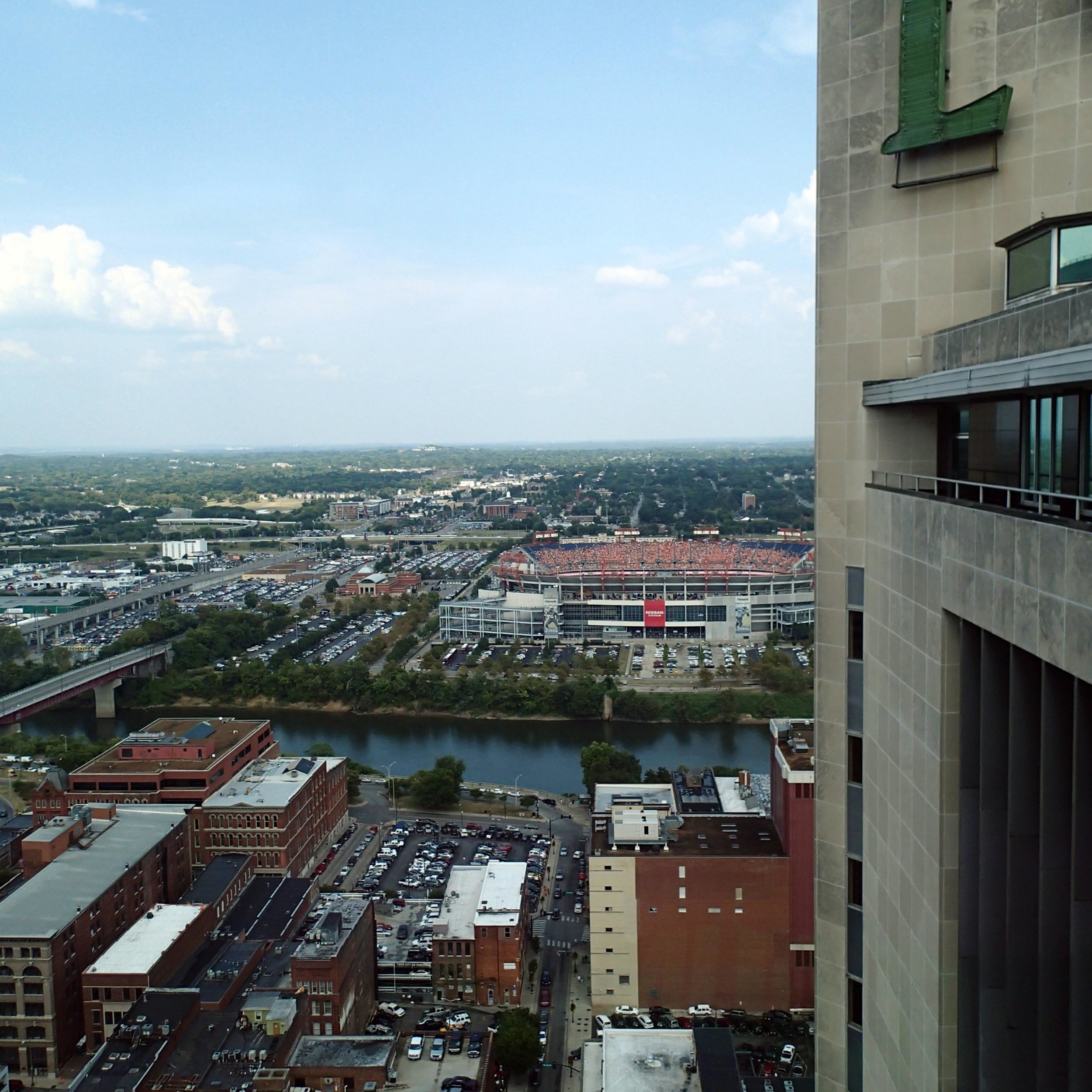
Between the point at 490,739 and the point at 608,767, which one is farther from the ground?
the point at 608,767

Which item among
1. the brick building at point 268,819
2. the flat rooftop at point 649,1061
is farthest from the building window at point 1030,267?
the brick building at point 268,819

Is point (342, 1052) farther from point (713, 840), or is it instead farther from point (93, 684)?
point (93, 684)

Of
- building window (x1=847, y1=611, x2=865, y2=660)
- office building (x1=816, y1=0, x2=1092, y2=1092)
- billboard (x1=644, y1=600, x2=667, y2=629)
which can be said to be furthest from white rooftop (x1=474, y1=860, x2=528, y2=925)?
billboard (x1=644, y1=600, x2=667, y2=629)

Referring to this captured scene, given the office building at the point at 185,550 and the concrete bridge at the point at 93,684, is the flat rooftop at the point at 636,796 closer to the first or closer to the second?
the concrete bridge at the point at 93,684

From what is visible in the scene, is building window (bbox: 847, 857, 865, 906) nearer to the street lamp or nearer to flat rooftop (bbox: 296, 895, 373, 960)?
flat rooftop (bbox: 296, 895, 373, 960)

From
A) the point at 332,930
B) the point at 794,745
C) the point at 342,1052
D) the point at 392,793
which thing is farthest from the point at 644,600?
A: the point at 342,1052

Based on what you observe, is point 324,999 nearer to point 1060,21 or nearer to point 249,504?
point 1060,21

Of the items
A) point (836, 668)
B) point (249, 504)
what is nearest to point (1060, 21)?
point (836, 668)
